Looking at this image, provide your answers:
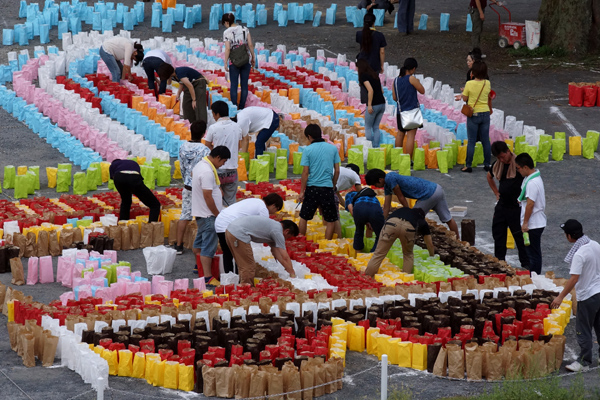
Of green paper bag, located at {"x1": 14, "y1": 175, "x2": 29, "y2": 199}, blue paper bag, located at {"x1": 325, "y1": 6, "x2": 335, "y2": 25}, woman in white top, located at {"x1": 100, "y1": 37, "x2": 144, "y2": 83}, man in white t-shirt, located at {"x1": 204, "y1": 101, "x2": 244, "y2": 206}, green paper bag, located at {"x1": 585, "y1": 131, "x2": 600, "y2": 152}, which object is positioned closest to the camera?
man in white t-shirt, located at {"x1": 204, "y1": 101, "x2": 244, "y2": 206}

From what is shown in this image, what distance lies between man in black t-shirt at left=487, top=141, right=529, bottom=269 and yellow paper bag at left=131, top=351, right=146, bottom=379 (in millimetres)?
4917

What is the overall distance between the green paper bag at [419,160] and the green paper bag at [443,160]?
0.97 ft

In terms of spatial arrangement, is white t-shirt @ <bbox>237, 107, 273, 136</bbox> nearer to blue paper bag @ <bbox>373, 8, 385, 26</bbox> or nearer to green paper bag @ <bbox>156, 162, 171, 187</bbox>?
green paper bag @ <bbox>156, 162, 171, 187</bbox>

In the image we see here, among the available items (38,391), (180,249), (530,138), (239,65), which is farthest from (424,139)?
(38,391)

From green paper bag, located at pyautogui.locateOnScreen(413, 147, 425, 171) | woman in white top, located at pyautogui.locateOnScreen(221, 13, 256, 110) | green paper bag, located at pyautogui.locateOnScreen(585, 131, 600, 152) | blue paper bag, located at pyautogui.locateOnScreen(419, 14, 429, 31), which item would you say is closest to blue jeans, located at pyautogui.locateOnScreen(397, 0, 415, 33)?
blue paper bag, located at pyautogui.locateOnScreen(419, 14, 429, 31)

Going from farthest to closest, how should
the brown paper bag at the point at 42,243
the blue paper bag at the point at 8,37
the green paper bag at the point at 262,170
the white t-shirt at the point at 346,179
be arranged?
the blue paper bag at the point at 8,37
the green paper bag at the point at 262,170
the white t-shirt at the point at 346,179
the brown paper bag at the point at 42,243

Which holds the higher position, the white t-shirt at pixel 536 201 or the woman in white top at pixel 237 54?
the woman in white top at pixel 237 54

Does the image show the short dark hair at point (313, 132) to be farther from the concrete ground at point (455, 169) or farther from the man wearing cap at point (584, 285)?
the man wearing cap at point (584, 285)

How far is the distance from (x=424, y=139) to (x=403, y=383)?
28.3ft

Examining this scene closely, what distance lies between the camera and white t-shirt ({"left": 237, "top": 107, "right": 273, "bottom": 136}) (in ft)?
51.8

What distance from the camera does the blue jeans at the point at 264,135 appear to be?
16.3 meters

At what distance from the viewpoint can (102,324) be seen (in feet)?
33.7

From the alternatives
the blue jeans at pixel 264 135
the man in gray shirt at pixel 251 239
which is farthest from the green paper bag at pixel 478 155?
the man in gray shirt at pixel 251 239

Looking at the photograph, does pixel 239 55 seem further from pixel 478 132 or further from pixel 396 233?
pixel 396 233
